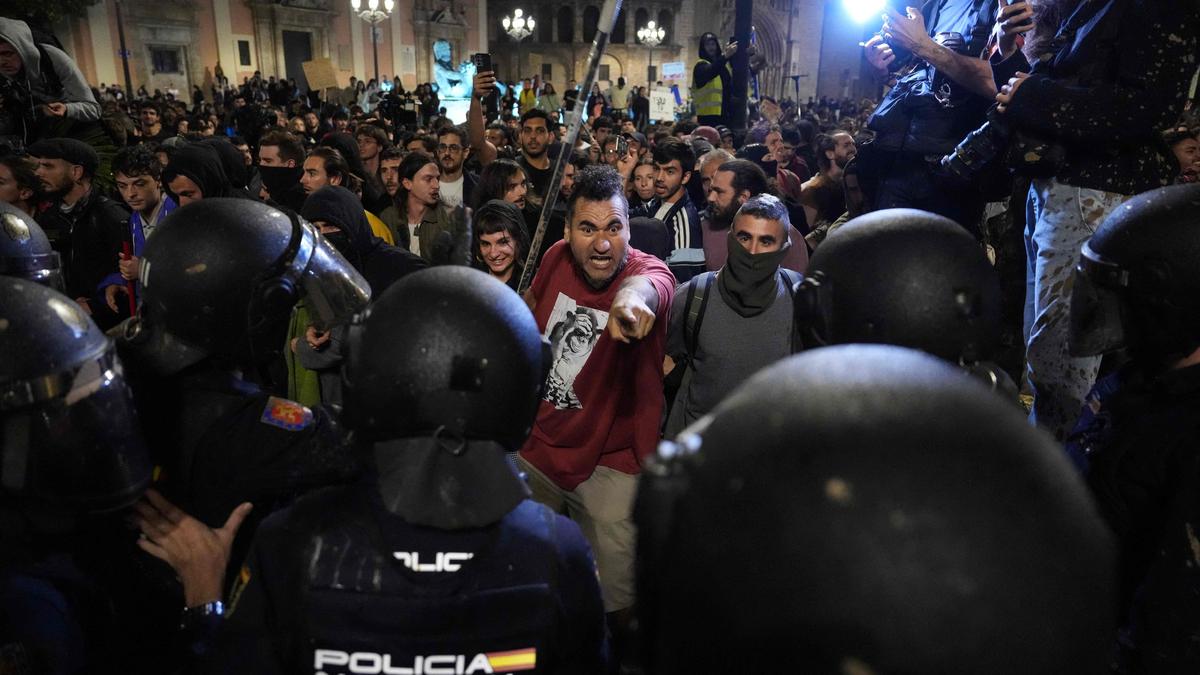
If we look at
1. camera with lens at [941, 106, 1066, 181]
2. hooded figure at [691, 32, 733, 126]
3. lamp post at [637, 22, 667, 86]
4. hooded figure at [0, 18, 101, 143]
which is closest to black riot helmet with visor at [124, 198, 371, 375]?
camera with lens at [941, 106, 1066, 181]

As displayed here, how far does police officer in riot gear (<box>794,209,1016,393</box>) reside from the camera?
6.15ft

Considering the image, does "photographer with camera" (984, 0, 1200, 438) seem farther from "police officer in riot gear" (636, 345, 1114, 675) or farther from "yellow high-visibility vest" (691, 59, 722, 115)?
"yellow high-visibility vest" (691, 59, 722, 115)

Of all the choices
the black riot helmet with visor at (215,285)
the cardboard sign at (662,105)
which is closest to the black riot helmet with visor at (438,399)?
the black riot helmet with visor at (215,285)

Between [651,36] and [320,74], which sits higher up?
[651,36]

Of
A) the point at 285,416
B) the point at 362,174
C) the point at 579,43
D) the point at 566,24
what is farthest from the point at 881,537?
the point at 566,24

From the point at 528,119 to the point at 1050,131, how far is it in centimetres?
488

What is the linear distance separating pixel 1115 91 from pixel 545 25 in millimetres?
50222

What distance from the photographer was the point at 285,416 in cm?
209

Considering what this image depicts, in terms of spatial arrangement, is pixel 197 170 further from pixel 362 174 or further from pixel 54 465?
pixel 54 465

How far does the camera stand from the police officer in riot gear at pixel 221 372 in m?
2.05

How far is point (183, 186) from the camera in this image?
4566mm

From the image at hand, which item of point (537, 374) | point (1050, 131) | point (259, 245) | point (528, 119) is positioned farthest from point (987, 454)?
point (528, 119)

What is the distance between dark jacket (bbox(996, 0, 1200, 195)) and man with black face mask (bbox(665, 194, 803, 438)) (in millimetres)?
1089

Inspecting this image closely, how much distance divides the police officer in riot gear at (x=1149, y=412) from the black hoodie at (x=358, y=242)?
9.96 feet
